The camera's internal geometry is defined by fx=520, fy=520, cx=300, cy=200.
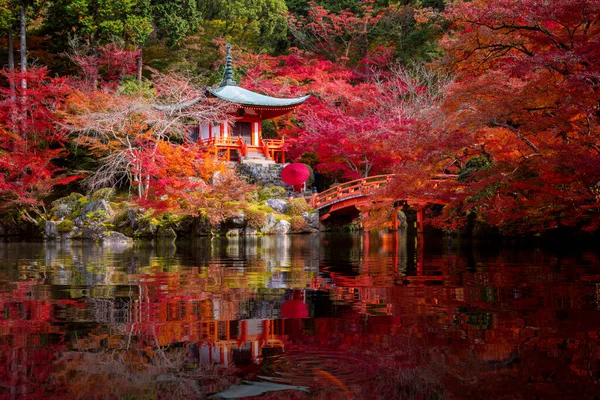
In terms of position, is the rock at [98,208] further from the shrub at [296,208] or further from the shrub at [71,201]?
the shrub at [296,208]

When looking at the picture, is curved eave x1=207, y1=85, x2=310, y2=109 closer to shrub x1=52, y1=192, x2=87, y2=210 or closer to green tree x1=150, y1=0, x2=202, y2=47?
green tree x1=150, y1=0, x2=202, y2=47

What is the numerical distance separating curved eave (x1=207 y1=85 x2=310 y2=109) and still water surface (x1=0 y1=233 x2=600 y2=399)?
21.3 meters

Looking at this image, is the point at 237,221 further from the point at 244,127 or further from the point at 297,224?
the point at 244,127

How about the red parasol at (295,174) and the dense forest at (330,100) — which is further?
the red parasol at (295,174)

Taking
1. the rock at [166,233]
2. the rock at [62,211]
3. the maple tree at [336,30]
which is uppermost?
the maple tree at [336,30]

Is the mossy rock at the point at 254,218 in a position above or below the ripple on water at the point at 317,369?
above

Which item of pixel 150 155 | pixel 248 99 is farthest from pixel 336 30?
pixel 150 155

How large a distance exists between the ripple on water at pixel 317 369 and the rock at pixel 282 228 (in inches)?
763

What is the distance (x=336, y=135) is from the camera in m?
24.9

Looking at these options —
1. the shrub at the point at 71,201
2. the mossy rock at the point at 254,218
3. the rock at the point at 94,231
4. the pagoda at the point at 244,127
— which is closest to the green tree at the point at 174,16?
the pagoda at the point at 244,127

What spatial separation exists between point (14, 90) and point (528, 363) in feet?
79.3

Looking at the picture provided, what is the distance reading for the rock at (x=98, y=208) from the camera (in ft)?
67.1

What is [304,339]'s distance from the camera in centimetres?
313

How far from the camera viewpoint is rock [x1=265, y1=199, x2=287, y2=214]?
23641 mm
